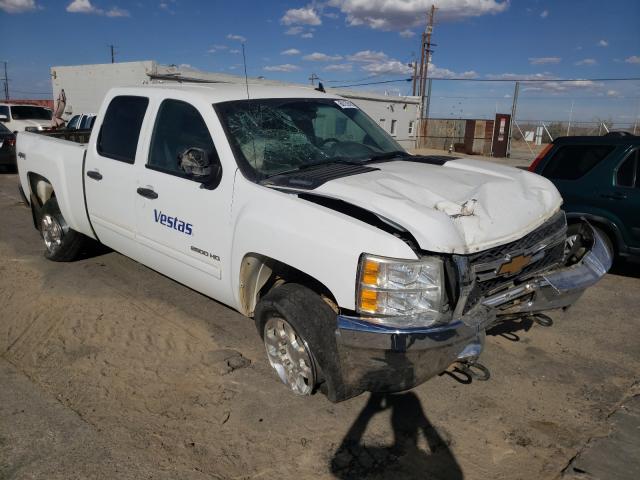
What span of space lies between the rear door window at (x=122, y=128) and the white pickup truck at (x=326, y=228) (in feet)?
0.06

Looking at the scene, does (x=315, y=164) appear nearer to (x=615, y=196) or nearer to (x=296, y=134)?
(x=296, y=134)

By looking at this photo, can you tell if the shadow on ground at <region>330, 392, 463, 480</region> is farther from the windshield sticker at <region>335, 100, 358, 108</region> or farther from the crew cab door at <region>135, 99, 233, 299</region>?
the windshield sticker at <region>335, 100, 358, 108</region>

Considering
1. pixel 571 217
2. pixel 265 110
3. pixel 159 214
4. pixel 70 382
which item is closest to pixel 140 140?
pixel 159 214

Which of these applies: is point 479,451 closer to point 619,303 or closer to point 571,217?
point 619,303

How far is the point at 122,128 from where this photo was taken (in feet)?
15.6

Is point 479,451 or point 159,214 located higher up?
point 159,214

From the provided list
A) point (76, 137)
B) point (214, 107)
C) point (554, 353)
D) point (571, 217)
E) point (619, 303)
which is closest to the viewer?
point (214, 107)

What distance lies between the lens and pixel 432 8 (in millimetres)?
37156

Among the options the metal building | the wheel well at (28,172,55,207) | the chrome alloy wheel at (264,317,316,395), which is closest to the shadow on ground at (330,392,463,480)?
the chrome alloy wheel at (264,317,316,395)

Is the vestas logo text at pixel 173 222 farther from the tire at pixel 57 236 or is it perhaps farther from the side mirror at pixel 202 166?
the tire at pixel 57 236

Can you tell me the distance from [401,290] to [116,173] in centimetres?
301

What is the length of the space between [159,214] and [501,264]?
2.61 m

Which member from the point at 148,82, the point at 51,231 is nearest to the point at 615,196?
the point at 51,231

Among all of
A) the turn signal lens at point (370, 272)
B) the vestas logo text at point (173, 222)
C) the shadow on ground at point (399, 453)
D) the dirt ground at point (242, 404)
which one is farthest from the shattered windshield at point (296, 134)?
the shadow on ground at point (399, 453)
